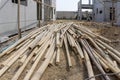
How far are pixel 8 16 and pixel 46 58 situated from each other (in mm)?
5144

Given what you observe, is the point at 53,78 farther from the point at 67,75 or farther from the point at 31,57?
the point at 31,57

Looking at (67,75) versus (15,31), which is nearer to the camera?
(67,75)

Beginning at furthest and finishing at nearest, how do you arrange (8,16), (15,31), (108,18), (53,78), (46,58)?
(108,18)
(15,31)
(8,16)
(46,58)
(53,78)

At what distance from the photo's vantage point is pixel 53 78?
218 inches

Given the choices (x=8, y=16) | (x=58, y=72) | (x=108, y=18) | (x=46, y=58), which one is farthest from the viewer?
(x=108, y=18)

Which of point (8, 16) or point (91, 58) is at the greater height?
point (8, 16)

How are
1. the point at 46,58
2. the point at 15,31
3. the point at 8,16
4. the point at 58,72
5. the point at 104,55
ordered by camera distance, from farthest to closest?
1. the point at 15,31
2. the point at 8,16
3. the point at 104,55
4. the point at 46,58
5. the point at 58,72

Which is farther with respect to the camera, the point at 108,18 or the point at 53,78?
the point at 108,18

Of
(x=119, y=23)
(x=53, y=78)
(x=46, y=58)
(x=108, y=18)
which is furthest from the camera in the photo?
(x=108, y=18)

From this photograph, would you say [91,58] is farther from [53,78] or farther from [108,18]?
[108,18]

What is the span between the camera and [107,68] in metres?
5.60

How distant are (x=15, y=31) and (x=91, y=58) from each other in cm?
620

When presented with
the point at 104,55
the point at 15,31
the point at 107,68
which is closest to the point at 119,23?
the point at 15,31

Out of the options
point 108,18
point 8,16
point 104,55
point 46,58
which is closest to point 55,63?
point 46,58
